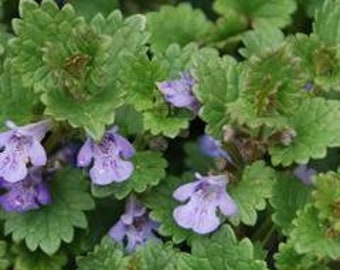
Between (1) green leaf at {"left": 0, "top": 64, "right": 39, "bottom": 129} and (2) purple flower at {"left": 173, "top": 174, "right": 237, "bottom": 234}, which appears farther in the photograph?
(1) green leaf at {"left": 0, "top": 64, "right": 39, "bottom": 129}

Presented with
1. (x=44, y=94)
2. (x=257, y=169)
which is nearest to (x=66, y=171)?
(x=44, y=94)

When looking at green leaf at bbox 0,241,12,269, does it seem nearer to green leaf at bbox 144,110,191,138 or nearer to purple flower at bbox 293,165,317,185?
green leaf at bbox 144,110,191,138

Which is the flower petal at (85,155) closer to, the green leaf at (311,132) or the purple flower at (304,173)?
the green leaf at (311,132)

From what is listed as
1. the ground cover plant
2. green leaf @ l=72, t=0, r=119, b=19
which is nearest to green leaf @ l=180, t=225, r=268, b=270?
the ground cover plant

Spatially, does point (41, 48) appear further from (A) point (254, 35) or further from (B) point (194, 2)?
(B) point (194, 2)

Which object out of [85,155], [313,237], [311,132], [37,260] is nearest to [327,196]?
[313,237]

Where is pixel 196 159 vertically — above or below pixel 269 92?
below

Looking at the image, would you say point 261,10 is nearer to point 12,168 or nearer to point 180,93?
point 180,93
